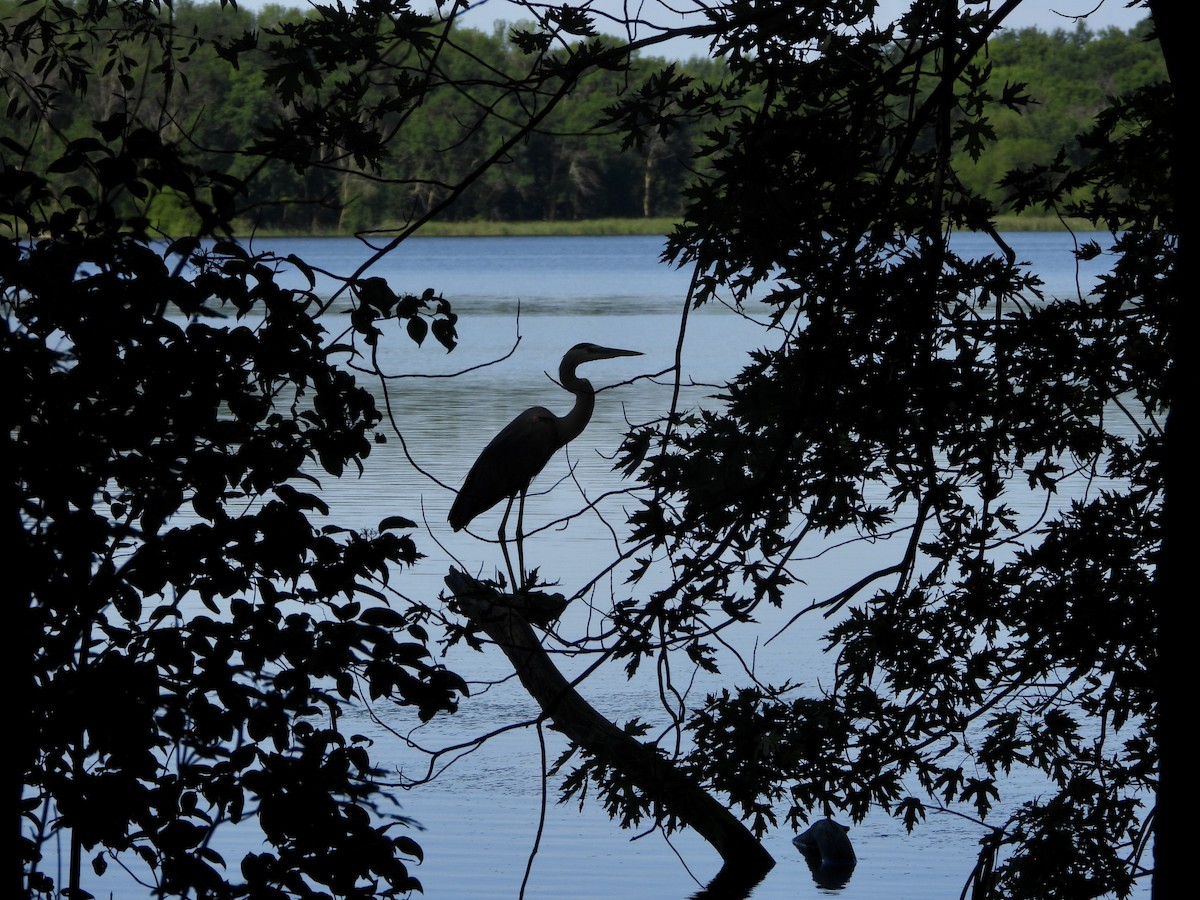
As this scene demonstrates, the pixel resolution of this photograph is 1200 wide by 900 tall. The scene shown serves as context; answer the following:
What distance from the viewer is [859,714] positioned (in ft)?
10.7

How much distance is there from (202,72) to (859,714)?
81.4ft

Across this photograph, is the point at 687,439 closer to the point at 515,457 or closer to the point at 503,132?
the point at 515,457

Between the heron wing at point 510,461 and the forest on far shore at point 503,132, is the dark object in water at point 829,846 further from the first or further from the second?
the forest on far shore at point 503,132

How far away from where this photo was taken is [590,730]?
16.8 feet

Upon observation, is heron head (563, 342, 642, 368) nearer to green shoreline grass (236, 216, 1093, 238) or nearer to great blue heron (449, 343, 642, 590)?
great blue heron (449, 343, 642, 590)

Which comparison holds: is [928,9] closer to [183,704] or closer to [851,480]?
[851,480]

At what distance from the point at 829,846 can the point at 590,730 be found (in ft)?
3.94

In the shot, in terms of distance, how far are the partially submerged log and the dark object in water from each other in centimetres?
17

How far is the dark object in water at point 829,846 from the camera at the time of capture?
18.6ft

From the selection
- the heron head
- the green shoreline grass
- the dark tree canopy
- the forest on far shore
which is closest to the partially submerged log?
the dark tree canopy

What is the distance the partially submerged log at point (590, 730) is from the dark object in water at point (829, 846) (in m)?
0.17

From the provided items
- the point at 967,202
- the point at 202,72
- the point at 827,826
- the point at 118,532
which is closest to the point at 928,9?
the point at 967,202

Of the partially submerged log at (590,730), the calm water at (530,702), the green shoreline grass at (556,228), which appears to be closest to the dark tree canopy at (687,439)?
the partially submerged log at (590,730)

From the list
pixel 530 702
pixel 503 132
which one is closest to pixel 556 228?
pixel 503 132
